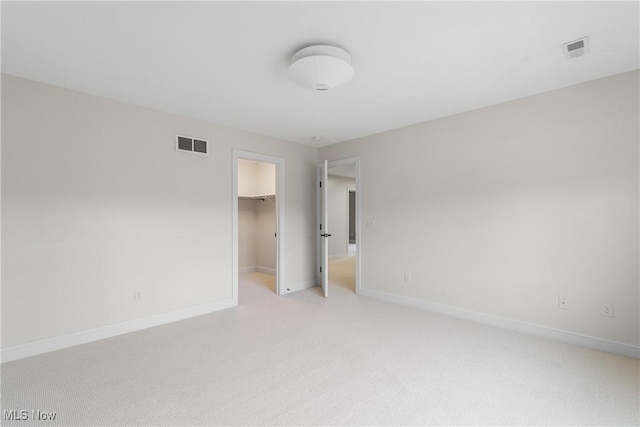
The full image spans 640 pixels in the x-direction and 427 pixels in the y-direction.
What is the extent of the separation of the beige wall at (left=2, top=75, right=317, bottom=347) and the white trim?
3.51ft

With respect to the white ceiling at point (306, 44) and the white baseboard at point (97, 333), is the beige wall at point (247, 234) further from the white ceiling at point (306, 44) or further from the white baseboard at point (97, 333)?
the white ceiling at point (306, 44)

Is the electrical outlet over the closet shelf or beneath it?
beneath

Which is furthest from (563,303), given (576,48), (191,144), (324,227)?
(191,144)

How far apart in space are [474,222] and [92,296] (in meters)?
4.04

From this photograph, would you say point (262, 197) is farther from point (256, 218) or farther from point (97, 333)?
point (97, 333)

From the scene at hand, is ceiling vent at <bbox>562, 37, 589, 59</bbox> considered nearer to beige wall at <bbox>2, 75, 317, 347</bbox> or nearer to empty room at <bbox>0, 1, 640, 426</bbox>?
empty room at <bbox>0, 1, 640, 426</bbox>

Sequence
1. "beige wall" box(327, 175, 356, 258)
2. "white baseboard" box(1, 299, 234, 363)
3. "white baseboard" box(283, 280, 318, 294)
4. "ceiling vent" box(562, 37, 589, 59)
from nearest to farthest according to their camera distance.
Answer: "ceiling vent" box(562, 37, 589, 59) → "white baseboard" box(1, 299, 234, 363) → "white baseboard" box(283, 280, 318, 294) → "beige wall" box(327, 175, 356, 258)

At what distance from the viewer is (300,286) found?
486 cm

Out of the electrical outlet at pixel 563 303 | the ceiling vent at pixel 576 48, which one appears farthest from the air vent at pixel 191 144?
the electrical outlet at pixel 563 303

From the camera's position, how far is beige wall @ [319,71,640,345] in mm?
2523

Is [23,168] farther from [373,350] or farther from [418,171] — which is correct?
[418,171]

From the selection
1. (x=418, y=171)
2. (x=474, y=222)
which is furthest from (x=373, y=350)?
(x=418, y=171)

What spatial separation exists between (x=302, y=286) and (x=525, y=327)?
9.95 ft

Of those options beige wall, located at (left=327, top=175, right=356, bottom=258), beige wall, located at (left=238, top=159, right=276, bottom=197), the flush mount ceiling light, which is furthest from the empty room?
beige wall, located at (left=327, top=175, right=356, bottom=258)
